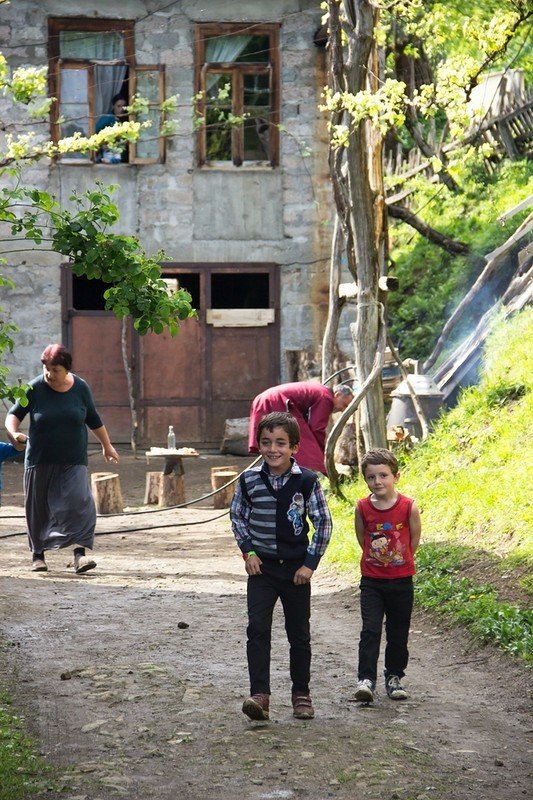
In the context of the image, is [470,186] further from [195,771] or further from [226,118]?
[195,771]

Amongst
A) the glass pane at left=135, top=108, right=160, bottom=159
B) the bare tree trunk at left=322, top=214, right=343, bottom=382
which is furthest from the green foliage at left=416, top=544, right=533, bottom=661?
the glass pane at left=135, top=108, right=160, bottom=159

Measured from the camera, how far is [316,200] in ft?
59.7

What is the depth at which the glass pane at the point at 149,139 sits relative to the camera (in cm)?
1803

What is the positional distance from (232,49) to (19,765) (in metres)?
14.9

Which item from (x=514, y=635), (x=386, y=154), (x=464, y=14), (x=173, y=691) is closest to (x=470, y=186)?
(x=386, y=154)

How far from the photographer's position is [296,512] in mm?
5508

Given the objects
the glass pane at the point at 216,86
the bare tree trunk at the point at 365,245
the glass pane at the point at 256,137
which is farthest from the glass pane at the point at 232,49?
the bare tree trunk at the point at 365,245

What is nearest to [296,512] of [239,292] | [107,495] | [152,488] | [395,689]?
[395,689]

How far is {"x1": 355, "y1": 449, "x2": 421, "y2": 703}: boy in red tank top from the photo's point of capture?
5859 millimetres

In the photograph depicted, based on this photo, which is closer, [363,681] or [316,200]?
[363,681]

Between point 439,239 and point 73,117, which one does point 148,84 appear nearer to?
point 73,117

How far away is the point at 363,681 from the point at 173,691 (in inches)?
36.6

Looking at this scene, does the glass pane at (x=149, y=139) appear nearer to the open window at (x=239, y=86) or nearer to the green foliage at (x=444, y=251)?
the open window at (x=239, y=86)

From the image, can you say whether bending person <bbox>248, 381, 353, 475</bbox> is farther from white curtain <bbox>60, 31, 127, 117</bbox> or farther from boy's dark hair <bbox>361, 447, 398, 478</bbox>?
white curtain <bbox>60, 31, 127, 117</bbox>
